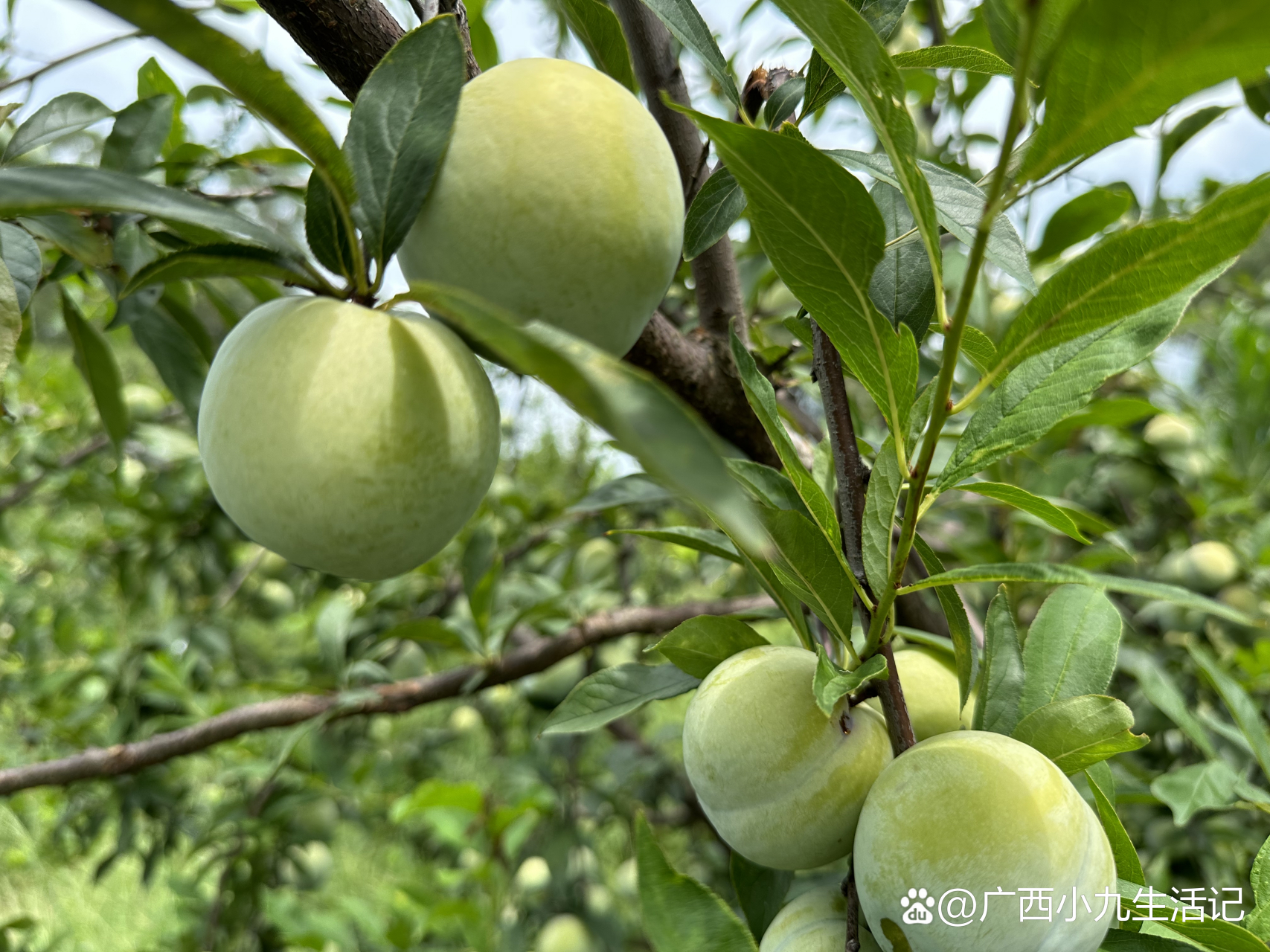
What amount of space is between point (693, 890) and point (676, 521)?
1.07 metres

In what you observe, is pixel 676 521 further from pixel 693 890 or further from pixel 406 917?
pixel 693 890

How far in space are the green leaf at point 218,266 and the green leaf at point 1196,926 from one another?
495 millimetres

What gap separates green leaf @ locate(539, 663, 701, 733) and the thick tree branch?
0.37 m

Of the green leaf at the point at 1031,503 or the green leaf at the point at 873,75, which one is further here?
the green leaf at the point at 1031,503

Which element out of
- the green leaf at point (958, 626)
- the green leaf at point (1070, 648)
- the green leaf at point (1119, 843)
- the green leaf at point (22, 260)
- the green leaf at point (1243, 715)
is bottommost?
the green leaf at point (1243, 715)

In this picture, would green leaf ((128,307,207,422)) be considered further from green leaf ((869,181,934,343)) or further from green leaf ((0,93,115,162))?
green leaf ((869,181,934,343))

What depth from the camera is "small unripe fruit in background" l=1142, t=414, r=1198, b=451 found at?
148 centimetres

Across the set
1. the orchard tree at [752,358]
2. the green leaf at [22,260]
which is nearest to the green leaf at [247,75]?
the orchard tree at [752,358]

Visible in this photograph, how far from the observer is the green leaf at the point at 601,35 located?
17.2 inches

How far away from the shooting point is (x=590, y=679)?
0.54m

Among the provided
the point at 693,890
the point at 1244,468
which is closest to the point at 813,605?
the point at 693,890

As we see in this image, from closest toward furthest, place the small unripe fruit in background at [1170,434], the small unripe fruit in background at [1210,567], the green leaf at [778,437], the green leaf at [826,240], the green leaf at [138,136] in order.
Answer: the green leaf at [826,240]
the green leaf at [778,437]
the green leaf at [138,136]
the small unripe fruit in background at [1210,567]
the small unripe fruit in background at [1170,434]

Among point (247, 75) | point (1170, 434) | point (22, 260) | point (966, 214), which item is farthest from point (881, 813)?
point (1170, 434)

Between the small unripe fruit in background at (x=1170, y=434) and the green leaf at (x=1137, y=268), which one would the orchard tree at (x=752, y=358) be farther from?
the small unripe fruit in background at (x=1170, y=434)
